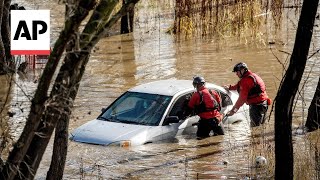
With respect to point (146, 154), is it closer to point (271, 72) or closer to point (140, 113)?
point (140, 113)

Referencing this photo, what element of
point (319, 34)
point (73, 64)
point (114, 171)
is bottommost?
point (114, 171)

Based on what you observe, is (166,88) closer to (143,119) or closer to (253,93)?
(143,119)

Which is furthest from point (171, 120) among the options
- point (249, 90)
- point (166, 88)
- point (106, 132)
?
point (249, 90)

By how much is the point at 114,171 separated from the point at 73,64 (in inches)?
273

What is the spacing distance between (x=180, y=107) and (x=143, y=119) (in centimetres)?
80

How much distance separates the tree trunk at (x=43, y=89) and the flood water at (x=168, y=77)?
1462mm

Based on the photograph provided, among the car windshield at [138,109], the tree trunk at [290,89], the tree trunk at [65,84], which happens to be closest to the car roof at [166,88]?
the car windshield at [138,109]

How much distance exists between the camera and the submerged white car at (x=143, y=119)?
1602 cm

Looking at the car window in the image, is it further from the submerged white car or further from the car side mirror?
the car side mirror

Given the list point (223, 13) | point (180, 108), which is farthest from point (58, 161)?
point (223, 13)

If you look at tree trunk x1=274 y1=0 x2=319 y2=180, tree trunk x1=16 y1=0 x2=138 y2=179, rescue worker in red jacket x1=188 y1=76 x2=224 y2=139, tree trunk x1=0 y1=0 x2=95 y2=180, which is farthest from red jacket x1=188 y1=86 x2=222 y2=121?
tree trunk x1=0 y1=0 x2=95 y2=180

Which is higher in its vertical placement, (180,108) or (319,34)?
(319,34)

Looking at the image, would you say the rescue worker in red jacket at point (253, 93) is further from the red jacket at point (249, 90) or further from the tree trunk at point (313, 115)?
the tree trunk at point (313, 115)

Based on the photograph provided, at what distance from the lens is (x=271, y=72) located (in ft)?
82.3
